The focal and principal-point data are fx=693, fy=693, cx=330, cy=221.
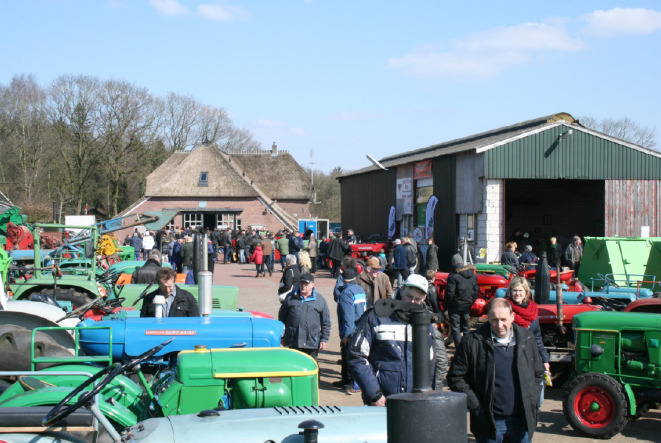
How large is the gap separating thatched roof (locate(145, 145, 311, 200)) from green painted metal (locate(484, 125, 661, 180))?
2720 centimetres

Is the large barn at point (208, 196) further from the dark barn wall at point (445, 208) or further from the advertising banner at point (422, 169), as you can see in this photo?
the dark barn wall at point (445, 208)

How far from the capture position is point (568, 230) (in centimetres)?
2989

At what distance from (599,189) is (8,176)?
35.7 m

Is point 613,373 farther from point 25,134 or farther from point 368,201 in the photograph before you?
point 25,134

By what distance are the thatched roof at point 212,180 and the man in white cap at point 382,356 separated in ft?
142

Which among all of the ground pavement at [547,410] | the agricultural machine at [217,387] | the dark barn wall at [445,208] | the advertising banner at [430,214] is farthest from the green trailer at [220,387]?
the advertising banner at [430,214]

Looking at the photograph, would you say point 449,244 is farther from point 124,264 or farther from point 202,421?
point 202,421

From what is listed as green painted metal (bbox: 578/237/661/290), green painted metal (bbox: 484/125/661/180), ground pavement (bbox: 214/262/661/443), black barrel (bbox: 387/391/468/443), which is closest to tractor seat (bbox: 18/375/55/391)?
black barrel (bbox: 387/391/468/443)

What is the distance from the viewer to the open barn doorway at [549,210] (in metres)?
29.5

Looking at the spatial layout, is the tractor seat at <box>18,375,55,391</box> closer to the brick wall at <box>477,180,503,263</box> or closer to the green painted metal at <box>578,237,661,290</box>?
the green painted metal at <box>578,237,661,290</box>

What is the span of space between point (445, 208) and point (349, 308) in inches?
685

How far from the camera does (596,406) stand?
23.6ft

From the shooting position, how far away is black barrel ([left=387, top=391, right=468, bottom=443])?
106 inches

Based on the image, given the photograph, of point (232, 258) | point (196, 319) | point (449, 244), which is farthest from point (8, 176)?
point (196, 319)
